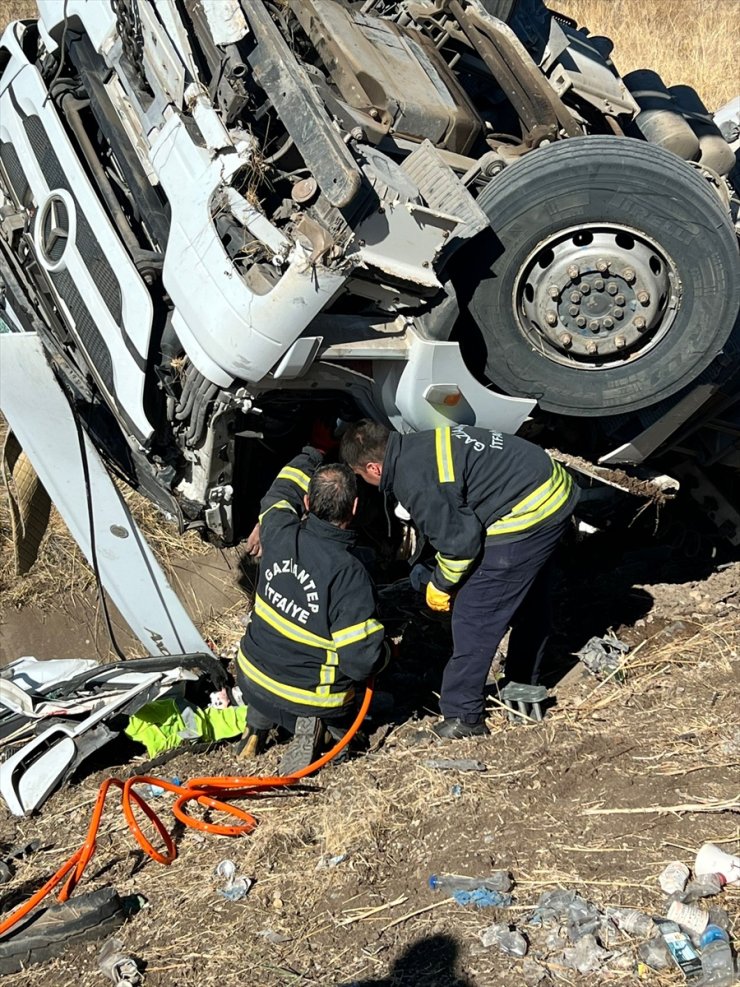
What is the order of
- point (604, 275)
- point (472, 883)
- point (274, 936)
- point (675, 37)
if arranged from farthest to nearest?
point (675, 37) < point (604, 275) < point (472, 883) < point (274, 936)

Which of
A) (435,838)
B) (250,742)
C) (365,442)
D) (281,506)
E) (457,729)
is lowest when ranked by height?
(457,729)

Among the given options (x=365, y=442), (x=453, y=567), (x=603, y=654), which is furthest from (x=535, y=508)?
(x=603, y=654)

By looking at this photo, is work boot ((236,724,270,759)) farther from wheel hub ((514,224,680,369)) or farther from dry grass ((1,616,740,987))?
wheel hub ((514,224,680,369))

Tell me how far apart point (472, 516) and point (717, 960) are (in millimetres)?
1835

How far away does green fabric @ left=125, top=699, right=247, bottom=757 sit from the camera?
447 cm

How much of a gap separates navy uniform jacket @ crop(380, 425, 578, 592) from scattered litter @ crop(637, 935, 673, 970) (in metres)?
1.59

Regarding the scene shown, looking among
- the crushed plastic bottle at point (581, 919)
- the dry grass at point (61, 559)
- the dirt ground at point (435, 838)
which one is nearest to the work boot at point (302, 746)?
the dirt ground at point (435, 838)

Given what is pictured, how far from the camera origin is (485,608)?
422 centimetres

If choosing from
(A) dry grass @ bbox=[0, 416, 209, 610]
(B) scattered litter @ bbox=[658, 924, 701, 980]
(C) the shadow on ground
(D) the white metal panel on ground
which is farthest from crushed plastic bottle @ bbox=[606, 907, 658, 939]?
(A) dry grass @ bbox=[0, 416, 209, 610]

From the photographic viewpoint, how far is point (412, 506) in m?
3.99

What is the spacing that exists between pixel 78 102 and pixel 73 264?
70 centimetres

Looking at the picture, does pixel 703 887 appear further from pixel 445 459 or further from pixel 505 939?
pixel 445 459

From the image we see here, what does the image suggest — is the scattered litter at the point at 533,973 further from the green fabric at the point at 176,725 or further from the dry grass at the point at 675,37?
the dry grass at the point at 675,37

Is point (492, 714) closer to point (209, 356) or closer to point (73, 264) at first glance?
point (209, 356)
